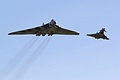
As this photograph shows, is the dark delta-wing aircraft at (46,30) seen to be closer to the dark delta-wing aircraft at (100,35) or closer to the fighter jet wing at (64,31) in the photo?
the fighter jet wing at (64,31)

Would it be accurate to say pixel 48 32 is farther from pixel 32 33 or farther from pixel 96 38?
pixel 96 38

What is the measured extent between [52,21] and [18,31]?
48.0 ft

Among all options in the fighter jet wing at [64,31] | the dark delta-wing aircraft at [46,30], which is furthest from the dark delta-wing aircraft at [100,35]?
the dark delta-wing aircraft at [46,30]

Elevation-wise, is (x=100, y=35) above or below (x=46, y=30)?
above

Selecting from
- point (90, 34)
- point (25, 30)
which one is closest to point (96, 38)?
point (90, 34)

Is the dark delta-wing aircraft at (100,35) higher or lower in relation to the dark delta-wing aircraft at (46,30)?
higher

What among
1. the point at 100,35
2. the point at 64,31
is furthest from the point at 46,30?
the point at 100,35

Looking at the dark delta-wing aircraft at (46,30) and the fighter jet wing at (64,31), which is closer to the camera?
the dark delta-wing aircraft at (46,30)

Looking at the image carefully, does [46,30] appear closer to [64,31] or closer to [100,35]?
[64,31]

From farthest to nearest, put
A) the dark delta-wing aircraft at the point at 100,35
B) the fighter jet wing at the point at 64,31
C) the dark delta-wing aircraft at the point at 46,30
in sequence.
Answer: the dark delta-wing aircraft at the point at 100,35, the fighter jet wing at the point at 64,31, the dark delta-wing aircraft at the point at 46,30

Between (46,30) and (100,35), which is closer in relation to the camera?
(46,30)

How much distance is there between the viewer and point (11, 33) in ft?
391

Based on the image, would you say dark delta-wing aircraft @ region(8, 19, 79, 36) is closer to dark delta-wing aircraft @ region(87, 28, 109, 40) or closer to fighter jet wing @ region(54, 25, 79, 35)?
fighter jet wing @ region(54, 25, 79, 35)

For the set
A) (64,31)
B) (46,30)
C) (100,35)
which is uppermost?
(64,31)
